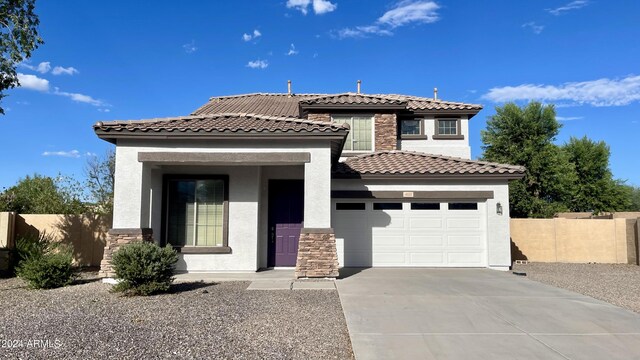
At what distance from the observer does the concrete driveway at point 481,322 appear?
5.77 metres

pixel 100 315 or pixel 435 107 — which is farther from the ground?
pixel 435 107

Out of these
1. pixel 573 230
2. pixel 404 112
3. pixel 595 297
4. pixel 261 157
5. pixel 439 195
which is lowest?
pixel 595 297

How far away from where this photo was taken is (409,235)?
13969mm

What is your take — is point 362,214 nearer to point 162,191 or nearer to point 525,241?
point 162,191

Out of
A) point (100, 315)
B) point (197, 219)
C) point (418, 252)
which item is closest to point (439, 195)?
point (418, 252)

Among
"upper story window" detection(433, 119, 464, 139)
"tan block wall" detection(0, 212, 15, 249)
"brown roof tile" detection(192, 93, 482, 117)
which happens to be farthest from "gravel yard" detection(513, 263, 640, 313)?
"tan block wall" detection(0, 212, 15, 249)

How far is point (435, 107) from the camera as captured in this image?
18438 mm

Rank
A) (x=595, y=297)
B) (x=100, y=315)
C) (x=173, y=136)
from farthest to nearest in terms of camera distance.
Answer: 1. (x=173, y=136)
2. (x=595, y=297)
3. (x=100, y=315)

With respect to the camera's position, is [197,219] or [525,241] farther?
[525,241]

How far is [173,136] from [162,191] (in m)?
2.06

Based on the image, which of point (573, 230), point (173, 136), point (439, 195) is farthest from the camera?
point (573, 230)

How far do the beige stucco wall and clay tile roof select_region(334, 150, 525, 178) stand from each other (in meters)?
4.91

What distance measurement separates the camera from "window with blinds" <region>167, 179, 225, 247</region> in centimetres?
1269

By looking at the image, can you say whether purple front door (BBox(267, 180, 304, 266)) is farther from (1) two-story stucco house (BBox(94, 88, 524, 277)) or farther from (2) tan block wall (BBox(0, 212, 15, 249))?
(2) tan block wall (BBox(0, 212, 15, 249))
